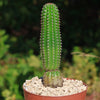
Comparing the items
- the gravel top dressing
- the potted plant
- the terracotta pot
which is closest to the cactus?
the potted plant

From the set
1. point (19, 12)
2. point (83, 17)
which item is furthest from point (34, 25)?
point (83, 17)

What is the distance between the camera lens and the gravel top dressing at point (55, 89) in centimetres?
229

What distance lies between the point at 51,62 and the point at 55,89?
268 millimetres

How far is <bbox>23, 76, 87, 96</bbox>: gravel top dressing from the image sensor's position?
2.29 meters

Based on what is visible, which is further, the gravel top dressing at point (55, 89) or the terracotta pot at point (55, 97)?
the gravel top dressing at point (55, 89)

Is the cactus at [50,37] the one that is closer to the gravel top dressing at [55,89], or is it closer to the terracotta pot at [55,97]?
the gravel top dressing at [55,89]

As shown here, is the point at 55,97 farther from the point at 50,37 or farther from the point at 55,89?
the point at 50,37

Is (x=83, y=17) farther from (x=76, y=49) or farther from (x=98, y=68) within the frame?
(x=98, y=68)

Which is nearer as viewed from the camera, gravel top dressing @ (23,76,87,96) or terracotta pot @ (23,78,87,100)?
terracotta pot @ (23,78,87,100)

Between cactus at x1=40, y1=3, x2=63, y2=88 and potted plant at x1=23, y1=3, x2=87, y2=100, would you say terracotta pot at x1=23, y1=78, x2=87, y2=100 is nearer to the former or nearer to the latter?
potted plant at x1=23, y1=3, x2=87, y2=100

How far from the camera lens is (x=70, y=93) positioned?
2.28 meters

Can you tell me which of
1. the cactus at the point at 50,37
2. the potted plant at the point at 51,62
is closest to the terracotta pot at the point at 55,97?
the potted plant at the point at 51,62

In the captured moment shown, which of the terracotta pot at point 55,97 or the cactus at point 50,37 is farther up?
the cactus at point 50,37

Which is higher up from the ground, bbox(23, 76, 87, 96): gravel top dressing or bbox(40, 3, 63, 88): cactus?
bbox(40, 3, 63, 88): cactus
